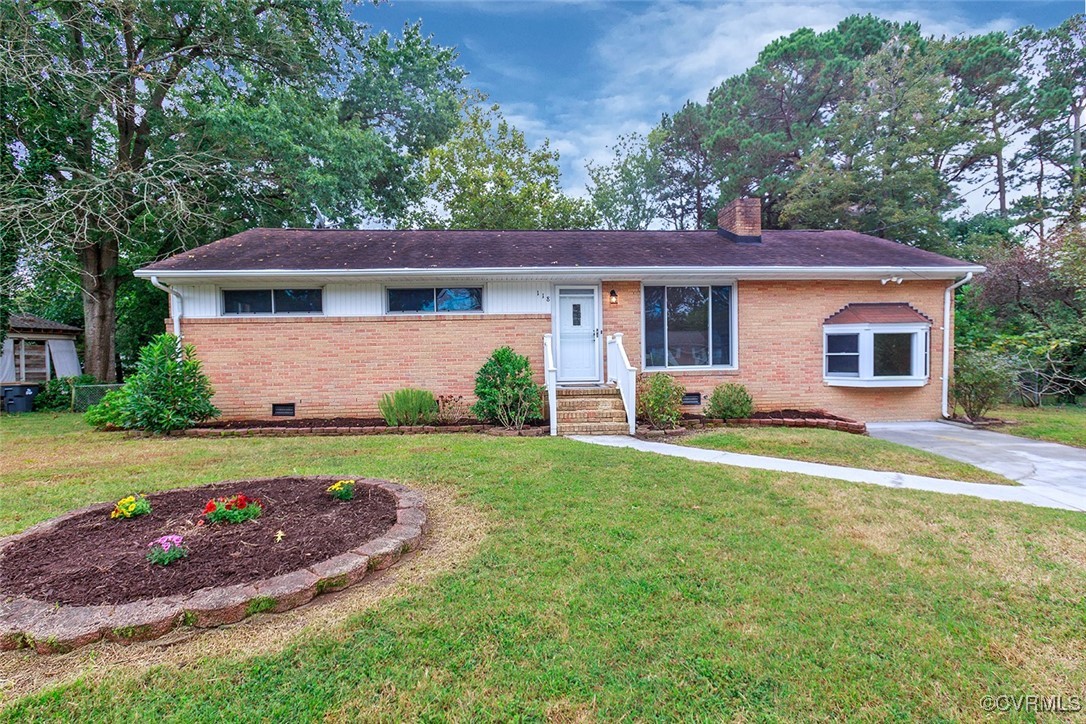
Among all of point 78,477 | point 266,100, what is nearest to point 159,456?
point 78,477

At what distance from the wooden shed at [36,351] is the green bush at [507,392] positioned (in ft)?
52.0

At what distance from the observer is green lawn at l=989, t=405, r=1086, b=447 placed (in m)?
7.62

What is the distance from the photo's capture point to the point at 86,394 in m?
12.5

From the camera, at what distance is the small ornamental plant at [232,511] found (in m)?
3.57

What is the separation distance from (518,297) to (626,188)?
19607 millimetres

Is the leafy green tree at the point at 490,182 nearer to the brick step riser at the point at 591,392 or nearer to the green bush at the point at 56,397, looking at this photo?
the green bush at the point at 56,397

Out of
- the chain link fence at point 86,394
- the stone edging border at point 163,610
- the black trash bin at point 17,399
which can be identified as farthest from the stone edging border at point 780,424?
the black trash bin at point 17,399

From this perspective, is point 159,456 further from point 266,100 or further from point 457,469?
point 266,100

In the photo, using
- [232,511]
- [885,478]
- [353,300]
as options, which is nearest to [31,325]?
[353,300]

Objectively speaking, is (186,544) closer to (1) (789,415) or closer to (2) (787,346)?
(1) (789,415)

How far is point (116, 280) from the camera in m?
14.4

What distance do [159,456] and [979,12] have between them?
23358 mm

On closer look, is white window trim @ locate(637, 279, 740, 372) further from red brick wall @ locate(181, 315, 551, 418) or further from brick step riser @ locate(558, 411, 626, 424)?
red brick wall @ locate(181, 315, 551, 418)

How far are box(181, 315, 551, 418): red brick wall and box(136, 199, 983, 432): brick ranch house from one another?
0.09ft
